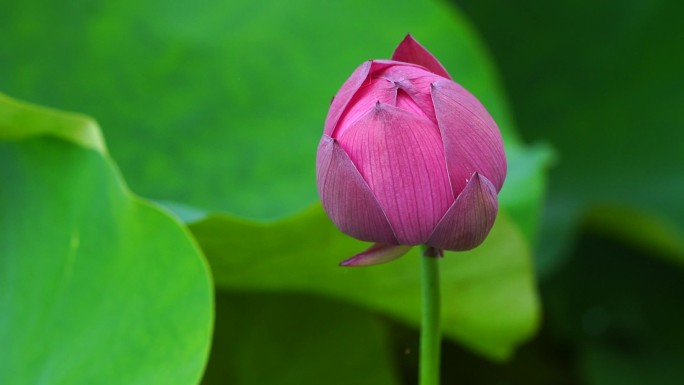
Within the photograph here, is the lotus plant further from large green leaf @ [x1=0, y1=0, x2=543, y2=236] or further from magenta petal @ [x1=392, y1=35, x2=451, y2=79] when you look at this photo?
large green leaf @ [x1=0, y1=0, x2=543, y2=236]

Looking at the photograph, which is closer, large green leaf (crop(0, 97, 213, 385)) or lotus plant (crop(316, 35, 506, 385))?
lotus plant (crop(316, 35, 506, 385))

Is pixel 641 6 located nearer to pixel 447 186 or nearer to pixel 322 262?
pixel 322 262

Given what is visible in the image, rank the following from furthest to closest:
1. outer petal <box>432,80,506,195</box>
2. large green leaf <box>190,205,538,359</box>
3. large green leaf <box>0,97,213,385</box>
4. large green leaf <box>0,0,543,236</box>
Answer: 1. large green leaf <box>0,0,543,236</box>
2. large green leaf <box>190,205,538,359</box>
3. large green leaf <box>0,97,213,385</box>
4. outer petal <box>432,80,506,195</box>

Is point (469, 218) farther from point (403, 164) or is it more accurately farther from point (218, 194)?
point (218, 194)

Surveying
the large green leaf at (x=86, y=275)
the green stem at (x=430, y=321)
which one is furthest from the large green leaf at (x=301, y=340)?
the green stem at (x=430, y=321)

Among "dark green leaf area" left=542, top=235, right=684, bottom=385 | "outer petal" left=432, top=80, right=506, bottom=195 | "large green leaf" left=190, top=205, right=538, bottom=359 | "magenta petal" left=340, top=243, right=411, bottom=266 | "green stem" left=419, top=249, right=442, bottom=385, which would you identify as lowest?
"dark green leaf area" left=542, top=235, right=684, bottom=385

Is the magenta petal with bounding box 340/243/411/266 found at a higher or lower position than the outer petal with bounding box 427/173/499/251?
lower

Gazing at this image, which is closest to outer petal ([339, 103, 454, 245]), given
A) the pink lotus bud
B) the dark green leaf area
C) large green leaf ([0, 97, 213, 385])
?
the pink lotus bud
